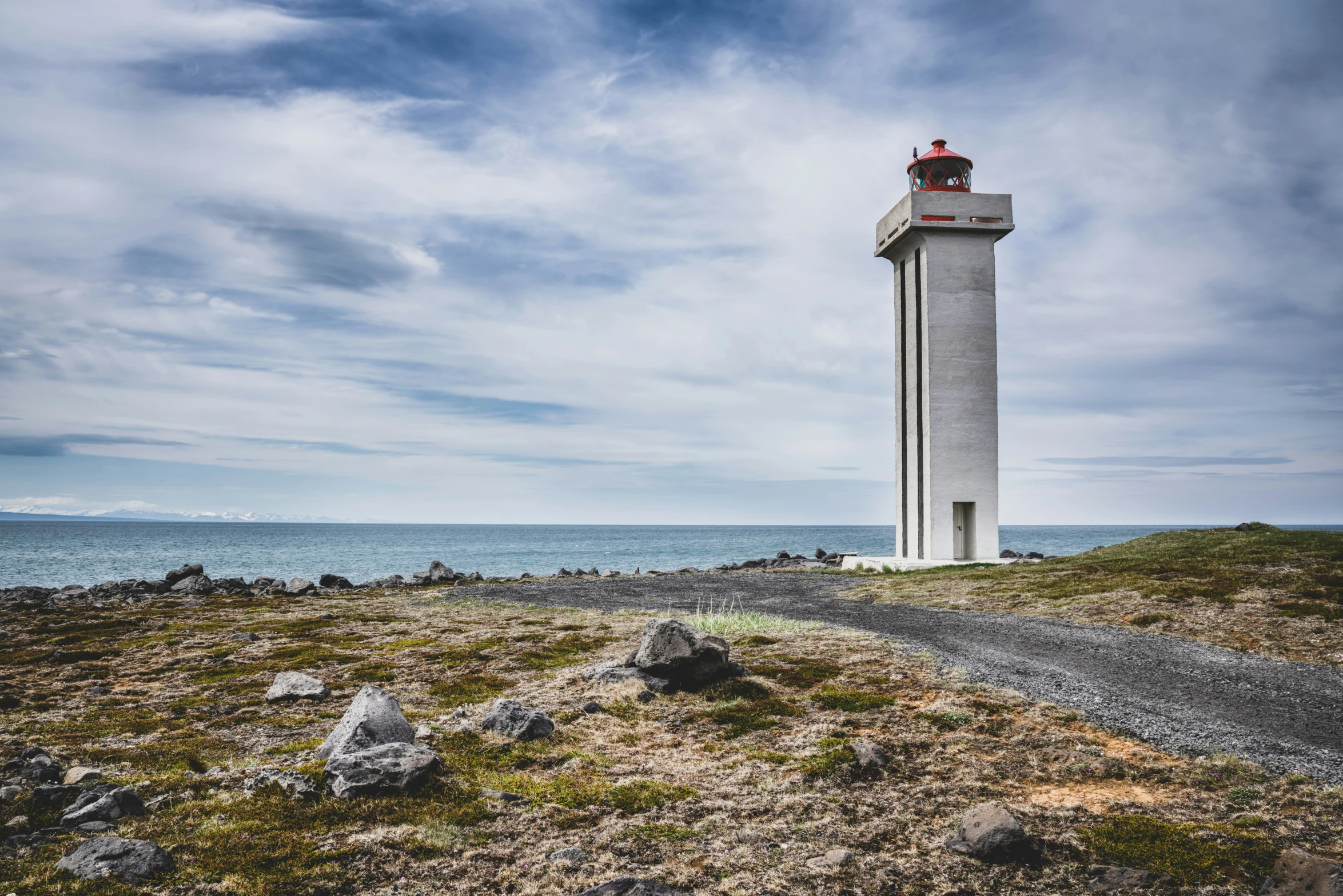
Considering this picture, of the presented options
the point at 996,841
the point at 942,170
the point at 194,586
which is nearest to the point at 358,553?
the point at 194,586

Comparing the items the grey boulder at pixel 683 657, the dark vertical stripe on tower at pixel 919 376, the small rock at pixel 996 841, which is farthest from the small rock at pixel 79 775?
the dark vertical stripe on tower at pixel 919 376

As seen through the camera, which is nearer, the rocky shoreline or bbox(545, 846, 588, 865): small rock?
bbox(545, 846, 588, 865): small rock

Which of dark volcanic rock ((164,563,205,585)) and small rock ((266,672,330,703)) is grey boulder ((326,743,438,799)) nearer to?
small rock ((266,672,330,703))

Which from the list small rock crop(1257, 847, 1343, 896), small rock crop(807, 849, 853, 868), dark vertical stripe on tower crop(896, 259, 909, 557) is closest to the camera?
small rock crop(1257, 847, 1343, 896)

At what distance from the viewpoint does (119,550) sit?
95.3m

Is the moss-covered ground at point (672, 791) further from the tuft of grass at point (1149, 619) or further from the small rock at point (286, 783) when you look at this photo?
the tuft of grass at point (1149, 619)

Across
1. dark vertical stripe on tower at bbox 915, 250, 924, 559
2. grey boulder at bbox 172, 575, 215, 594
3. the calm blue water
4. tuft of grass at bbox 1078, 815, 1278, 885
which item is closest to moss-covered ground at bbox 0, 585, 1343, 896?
tuft of grass at bbox 1078, 815, 1278, 885

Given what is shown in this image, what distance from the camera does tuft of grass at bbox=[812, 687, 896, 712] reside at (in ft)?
30.1

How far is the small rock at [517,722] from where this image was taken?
8258 millimetres

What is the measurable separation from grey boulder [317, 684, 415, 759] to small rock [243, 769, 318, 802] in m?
0.40

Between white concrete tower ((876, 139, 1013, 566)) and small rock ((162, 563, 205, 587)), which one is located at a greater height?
white concrete tower ((876, 139, 1013, 566))

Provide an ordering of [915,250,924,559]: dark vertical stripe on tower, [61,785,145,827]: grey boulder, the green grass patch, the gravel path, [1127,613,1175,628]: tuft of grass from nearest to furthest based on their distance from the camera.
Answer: [61,785,145,827]: grey boulder, the gravel path, the green grass patch, [1127,613,1175,628]: tuft of grass, [915,250,924,559]: dark vertical stripe on tower

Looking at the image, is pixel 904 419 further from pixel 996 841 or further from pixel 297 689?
pixel 996 841

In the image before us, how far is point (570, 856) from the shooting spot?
5.48 metres
